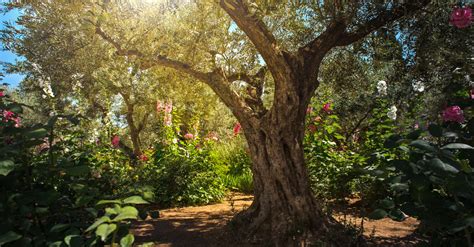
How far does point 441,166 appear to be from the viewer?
2119 millimetres

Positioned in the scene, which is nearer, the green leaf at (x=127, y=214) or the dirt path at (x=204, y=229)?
the green leaf at (x=127, y=214)

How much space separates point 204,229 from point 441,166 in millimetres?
3997

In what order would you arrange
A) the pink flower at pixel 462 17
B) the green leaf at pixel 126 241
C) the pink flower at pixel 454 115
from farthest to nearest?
1. the pink flower at pixel 462 17
2. the pink flower at pixel 454 115
3. the green leaf at pixel 126 241

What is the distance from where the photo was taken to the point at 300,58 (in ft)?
15.1

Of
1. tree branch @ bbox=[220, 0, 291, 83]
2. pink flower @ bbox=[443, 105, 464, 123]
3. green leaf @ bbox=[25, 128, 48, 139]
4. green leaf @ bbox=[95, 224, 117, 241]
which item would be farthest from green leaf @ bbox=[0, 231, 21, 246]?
tree branch @ bbox=[220, 0, 291, 83]

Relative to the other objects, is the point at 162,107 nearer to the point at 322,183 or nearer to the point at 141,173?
the point at 141,173

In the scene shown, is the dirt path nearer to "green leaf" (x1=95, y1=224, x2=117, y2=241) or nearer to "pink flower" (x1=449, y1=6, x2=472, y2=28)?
"pink flower" (x1=449, y1=6, x2=472, y2=28)

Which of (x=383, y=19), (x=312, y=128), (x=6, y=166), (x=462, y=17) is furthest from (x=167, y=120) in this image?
(x=6, y=166)

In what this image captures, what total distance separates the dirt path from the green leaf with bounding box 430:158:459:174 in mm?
2336

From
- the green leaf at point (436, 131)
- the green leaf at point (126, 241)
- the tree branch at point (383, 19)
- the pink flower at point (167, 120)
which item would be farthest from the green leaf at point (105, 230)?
the pink flower at point (167, 120)

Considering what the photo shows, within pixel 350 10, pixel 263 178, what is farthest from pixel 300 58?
pixel 263 178

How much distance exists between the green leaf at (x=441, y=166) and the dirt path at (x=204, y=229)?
234cm

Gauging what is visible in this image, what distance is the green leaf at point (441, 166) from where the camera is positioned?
2090mm

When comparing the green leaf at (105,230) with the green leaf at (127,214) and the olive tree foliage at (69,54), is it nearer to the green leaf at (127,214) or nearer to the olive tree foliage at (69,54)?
the green leaf at (127,214)
